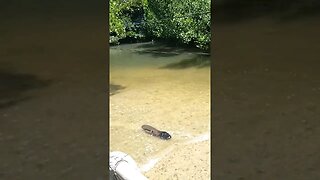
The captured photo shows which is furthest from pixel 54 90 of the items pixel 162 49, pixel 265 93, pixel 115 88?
pixel 162 49

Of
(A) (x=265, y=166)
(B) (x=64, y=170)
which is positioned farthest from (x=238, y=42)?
(B) (x=64, y=170)

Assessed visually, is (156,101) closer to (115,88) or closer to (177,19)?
(115,88)

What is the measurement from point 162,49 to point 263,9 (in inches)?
528

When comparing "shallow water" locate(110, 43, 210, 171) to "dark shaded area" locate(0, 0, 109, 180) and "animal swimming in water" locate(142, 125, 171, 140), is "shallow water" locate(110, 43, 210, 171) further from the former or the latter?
"dark shaded area" locate(0, 0, 109, 180)

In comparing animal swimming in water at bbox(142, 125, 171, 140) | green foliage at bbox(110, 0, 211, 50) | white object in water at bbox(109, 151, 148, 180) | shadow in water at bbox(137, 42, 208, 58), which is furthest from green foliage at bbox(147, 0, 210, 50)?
white object in water at bbox(109, 151, 148, 180)

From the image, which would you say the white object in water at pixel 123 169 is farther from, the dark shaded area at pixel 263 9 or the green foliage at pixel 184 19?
the green foliage at pixel 184 19

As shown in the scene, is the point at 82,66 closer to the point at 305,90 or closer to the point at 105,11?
the point at 105,11

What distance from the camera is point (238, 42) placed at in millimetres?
1172

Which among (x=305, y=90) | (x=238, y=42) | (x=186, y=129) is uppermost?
(x=238, y=42)

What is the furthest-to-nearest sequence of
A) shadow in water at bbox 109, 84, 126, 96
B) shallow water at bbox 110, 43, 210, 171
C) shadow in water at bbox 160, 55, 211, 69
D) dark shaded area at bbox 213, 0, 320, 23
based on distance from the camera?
1. shadow in water at bbox 160, 55, 211, 69
2. shadow in water at bbox 109, 84, 126, 96
3. shallow water at bbox 110, 43, 210, 171
4. dark shaded area at bbox 213, 0, 320, 23

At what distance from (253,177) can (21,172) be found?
0.57 metres

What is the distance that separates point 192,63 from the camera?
1241cm

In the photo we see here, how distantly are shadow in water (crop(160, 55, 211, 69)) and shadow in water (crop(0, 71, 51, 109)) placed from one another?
1067 centimetres

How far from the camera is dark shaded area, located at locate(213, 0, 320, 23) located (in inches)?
44.9
